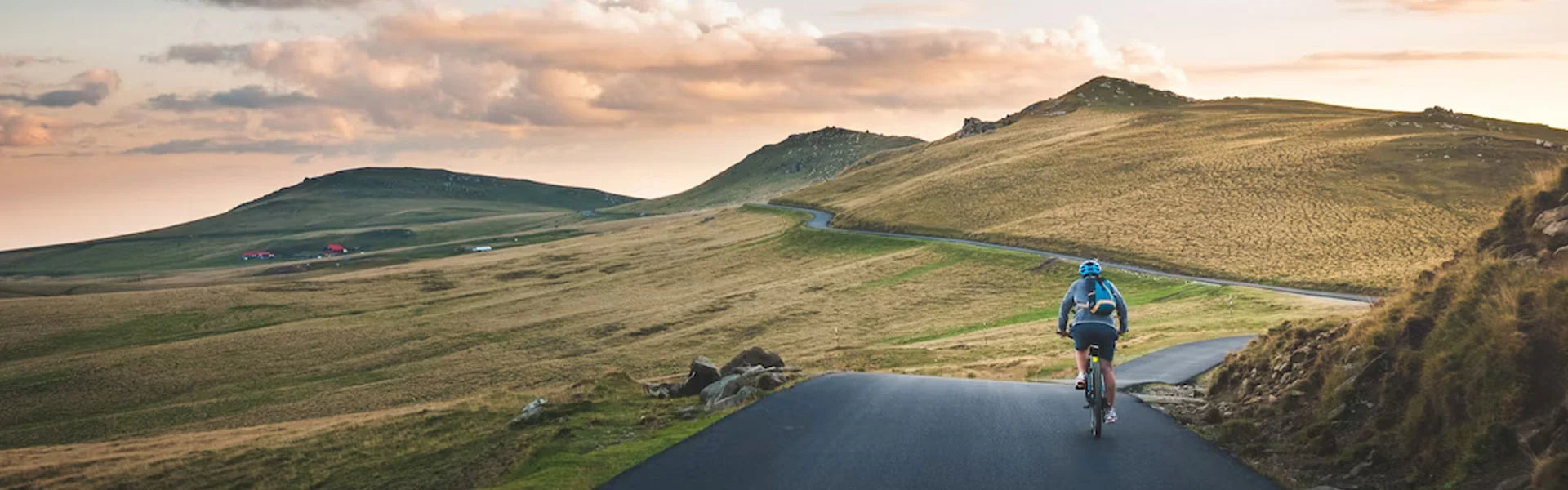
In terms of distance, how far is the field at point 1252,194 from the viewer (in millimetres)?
75625

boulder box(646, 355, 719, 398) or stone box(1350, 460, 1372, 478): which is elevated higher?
stone box(1350, 460, 1372, 478)

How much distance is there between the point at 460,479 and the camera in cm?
2061

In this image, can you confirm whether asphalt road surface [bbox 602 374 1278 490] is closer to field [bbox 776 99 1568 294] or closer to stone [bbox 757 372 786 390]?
stone [bbox 757 372 786 390]

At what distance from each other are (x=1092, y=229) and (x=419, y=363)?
58721 mm

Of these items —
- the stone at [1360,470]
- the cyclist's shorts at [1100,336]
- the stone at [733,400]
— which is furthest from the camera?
the stone at [733,400]

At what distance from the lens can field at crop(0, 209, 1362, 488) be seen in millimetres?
28156

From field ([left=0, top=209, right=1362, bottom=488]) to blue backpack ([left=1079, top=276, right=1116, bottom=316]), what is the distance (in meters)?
7.31

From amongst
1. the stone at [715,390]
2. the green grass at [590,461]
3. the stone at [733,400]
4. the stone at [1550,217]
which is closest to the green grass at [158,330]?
the stone at [715,390]

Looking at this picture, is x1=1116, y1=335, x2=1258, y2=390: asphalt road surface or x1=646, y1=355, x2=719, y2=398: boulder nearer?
x1=646, y1=355, x2=719, y2=398: boulder

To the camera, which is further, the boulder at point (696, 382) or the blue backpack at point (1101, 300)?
the boulder at point (696, 382)

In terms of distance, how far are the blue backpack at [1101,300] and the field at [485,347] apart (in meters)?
7.31

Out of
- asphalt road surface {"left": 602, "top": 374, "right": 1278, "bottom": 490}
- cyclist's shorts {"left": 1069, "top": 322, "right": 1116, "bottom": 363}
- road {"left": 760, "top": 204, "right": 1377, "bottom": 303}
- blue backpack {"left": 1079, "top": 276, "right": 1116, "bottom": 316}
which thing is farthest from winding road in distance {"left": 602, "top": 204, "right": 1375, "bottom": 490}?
road {"left": 760, "top": 204, "right": 1377, "bottom": 303}

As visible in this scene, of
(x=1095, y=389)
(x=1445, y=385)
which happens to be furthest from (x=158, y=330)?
(x=1445, y=385)

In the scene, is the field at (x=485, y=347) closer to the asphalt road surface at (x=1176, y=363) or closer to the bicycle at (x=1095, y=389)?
the asphalt road surface at (x=1176, y=363)
